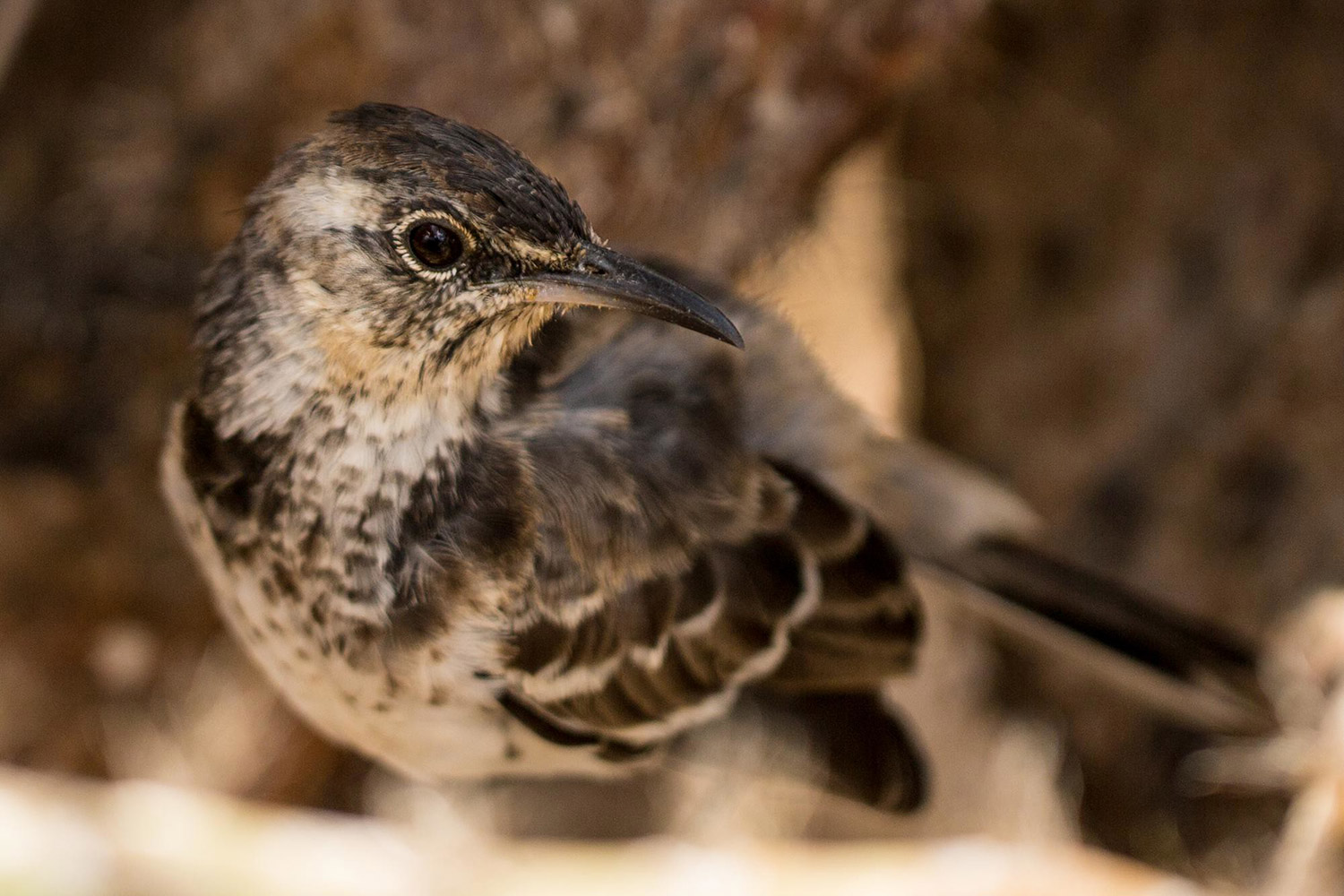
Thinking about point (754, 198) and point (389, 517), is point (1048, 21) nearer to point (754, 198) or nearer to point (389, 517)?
point (754, 198)

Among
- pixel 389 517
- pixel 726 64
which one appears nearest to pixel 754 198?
pixel 726 64

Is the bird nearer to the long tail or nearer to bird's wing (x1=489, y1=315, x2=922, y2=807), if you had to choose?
bird's wing (x1=489, y1=315, x2=922, y2=807)

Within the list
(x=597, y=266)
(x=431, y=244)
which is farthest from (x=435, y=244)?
(x=597, y=266)

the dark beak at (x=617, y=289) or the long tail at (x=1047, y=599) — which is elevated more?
the long tail at (x=1047, y=599)

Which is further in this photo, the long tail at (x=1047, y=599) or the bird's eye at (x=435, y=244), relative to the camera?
the long tail at (x=1047, y=599)

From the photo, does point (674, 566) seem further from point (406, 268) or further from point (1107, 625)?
point (1107, 625)

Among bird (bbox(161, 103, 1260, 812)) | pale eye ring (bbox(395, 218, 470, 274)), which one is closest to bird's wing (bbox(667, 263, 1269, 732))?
bird (bbox(161, 103, 1260, 812))

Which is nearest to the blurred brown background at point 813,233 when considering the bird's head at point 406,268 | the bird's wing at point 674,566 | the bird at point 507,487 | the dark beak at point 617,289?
the bird at point 507,487

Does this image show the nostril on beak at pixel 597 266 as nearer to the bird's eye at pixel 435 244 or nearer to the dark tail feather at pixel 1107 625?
the bird's eye at pixel 435 244
